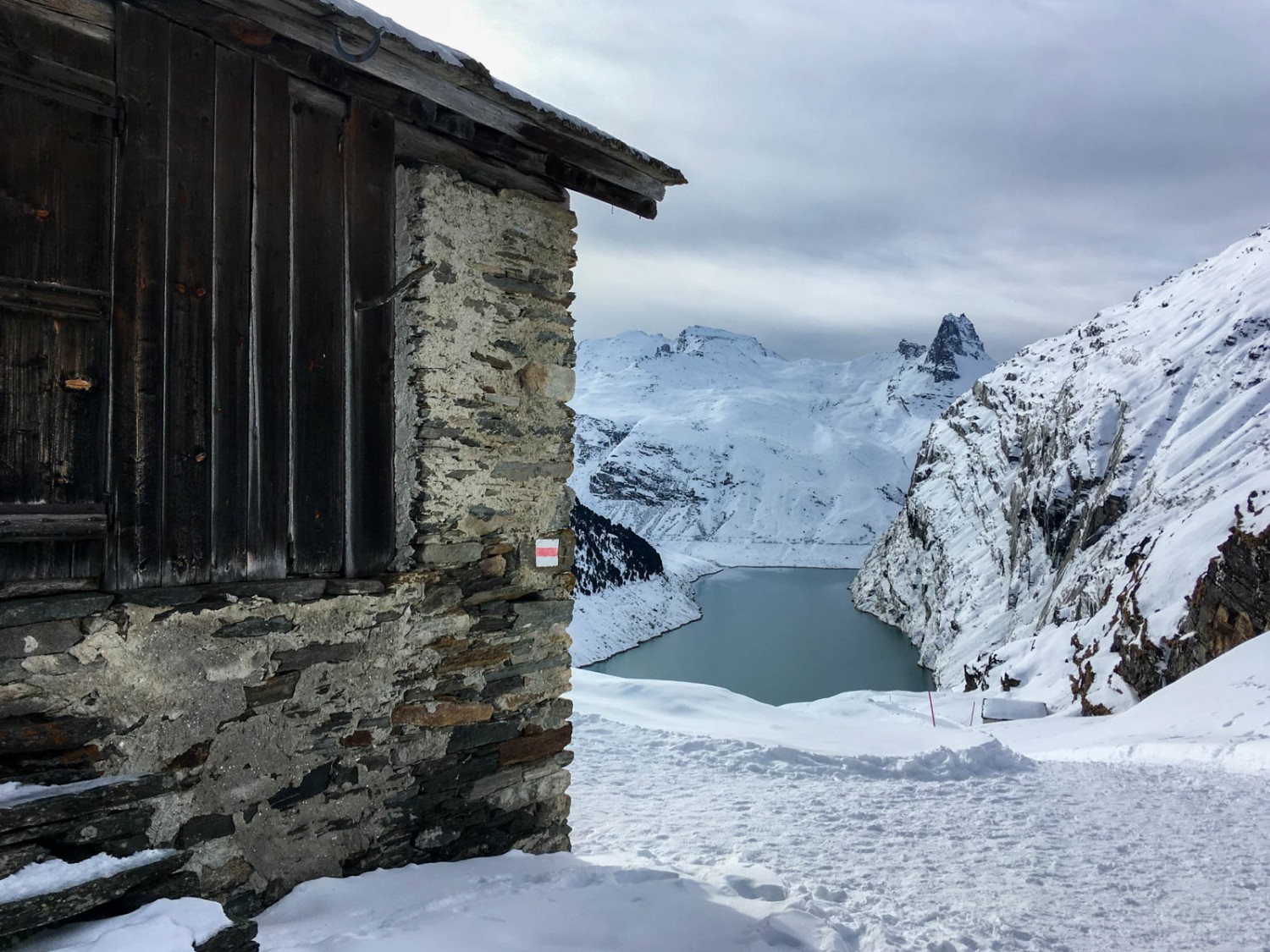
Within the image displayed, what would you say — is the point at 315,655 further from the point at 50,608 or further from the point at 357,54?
the point at 357,54

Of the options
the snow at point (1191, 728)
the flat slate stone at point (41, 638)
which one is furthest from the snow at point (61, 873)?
the snow at point (1191, 728)

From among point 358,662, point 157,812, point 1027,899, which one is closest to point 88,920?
point 157,812

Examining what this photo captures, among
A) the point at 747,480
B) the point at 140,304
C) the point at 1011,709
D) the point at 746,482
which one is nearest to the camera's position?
the point at 140,304

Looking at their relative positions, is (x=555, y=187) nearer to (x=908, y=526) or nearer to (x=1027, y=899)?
(x=1027, y=899)

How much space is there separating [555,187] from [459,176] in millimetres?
753

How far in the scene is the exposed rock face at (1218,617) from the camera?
18.8m

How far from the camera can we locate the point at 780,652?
140 feet

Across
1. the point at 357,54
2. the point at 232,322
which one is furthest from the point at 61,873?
the point at 357,54

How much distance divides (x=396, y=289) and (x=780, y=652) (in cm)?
4038

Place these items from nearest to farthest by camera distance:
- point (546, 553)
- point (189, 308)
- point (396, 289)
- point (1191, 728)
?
point (189, 308)
point (396, 289)
point (546, 553)
point (1191, 728)

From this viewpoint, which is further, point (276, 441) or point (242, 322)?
point (276, 441)

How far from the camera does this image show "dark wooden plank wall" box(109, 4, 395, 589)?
3463mm

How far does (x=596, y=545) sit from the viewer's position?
53.1 metres

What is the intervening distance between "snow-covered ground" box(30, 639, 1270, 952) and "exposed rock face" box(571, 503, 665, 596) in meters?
37.5
